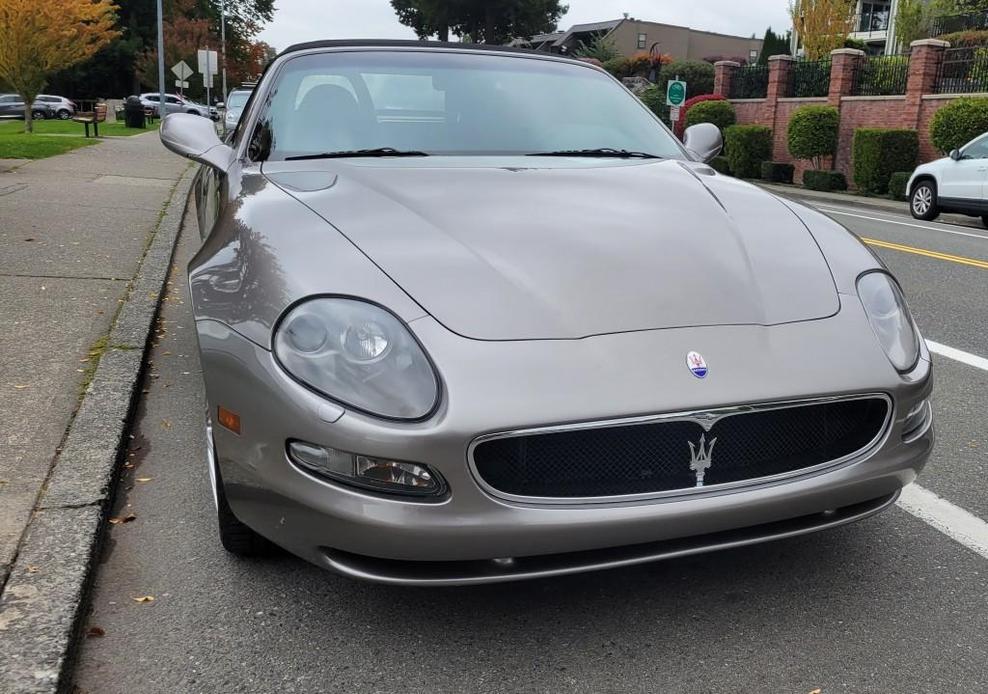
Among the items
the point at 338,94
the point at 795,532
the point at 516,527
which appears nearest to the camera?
the point at 516,527

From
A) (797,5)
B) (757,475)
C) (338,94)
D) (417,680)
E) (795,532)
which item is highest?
(797,5)

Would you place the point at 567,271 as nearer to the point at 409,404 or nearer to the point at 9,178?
the point at 409,404

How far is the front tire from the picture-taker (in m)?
15.6

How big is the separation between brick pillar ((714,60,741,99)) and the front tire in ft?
55.3

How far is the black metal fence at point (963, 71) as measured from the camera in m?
21.9

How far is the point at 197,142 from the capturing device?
3.79 meters

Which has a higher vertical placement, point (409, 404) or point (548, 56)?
point (548, 56)

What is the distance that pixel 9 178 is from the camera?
12773 millimetres

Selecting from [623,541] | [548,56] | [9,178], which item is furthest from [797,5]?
[623,541]

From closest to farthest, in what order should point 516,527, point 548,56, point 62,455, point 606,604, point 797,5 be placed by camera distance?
point 516,527 → point 606,604 → point 62,455 → point 548,56 → point 797,5

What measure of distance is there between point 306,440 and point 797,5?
150 ft

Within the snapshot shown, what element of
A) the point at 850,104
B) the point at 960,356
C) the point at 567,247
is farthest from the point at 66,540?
the point at 850,104

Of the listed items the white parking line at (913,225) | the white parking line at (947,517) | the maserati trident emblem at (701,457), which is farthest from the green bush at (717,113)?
the maserati trident emblem at (701,457)

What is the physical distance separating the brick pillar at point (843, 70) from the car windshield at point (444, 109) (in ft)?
78.3
